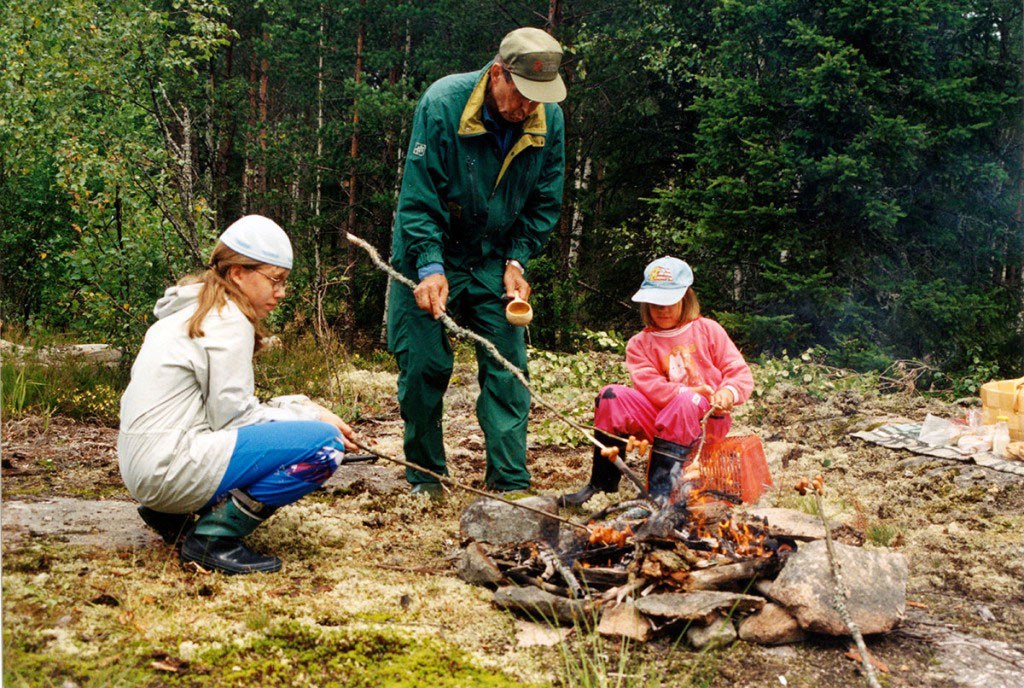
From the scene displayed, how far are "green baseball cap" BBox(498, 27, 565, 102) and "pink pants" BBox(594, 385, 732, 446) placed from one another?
1.40m

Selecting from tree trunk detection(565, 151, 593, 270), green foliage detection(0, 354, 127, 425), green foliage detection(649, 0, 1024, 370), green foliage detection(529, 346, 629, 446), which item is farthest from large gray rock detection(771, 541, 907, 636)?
tree trunk detection(565, 151, 593, 270)

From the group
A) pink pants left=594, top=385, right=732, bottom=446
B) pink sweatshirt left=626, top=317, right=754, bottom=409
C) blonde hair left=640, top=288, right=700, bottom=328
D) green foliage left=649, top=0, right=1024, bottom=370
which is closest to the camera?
pink pants left=594, top=385, right=732, bottom=446

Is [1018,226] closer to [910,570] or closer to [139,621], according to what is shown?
[910,570]

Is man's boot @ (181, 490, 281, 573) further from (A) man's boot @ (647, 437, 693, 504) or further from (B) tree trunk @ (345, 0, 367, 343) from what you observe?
(B) tree trunk @ (345, 0, 367, 343)

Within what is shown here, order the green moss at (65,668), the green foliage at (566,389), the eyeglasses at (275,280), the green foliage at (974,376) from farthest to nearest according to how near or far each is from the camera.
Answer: the green foliage at (974,376)
the green foliage at (566,389)
the eyeglasses at (275,280)
the green moss at (65,668)

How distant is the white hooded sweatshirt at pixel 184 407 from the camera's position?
3.07 meters

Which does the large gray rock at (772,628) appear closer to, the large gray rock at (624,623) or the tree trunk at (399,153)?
the large gray rock at (624,623)

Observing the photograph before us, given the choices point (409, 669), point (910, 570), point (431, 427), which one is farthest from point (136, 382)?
point (910, 570)

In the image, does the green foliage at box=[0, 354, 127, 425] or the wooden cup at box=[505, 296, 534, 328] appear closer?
the wooden cup at box=[505, 296, 534, 328]

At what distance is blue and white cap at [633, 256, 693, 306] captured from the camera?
4.35 metres

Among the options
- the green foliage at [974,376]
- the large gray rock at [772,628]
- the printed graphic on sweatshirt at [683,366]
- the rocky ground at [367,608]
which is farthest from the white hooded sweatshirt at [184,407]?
the green foliage at [974,376]

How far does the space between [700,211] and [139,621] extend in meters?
9.44

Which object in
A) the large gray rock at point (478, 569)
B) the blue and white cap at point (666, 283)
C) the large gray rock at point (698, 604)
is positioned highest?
the blue and white cap at point (666, 283)

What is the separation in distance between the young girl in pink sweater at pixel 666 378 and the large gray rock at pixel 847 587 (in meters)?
1.08
